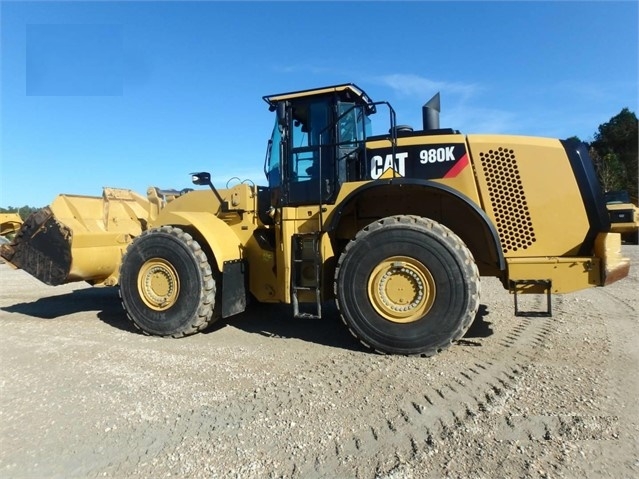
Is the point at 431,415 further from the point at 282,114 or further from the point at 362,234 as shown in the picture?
the point at 282,114

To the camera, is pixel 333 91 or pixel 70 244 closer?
pixel 333 91

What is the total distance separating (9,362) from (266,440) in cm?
343

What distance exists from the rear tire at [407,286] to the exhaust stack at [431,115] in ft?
5.07

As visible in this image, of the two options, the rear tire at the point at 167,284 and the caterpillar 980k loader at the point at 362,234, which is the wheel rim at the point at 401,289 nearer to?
the caterpillar 980k loader at the point at 362,234

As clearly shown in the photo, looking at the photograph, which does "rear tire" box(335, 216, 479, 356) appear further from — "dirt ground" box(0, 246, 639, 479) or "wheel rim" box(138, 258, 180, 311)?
"wheel rim" box(138, 258, 180, 311)

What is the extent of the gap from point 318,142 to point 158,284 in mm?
2636

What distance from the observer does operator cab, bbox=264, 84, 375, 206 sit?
5723mm

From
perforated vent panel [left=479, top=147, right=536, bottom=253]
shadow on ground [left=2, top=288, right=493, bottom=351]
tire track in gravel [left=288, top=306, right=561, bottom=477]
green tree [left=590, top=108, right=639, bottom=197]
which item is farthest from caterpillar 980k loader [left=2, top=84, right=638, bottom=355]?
green tree [left=590, top=108, right=639, bottom=197]

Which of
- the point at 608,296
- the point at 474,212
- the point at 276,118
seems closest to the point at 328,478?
the point at 474,212

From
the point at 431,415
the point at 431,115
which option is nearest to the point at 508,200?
the point at 431,115

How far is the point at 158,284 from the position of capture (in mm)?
6094

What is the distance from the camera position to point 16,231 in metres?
6.98

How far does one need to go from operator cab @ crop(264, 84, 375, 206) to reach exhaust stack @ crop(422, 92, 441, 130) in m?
0.70

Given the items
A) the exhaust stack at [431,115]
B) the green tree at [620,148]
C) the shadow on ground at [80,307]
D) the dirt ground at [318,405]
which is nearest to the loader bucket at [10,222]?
the shadow on ground at [80,307]
